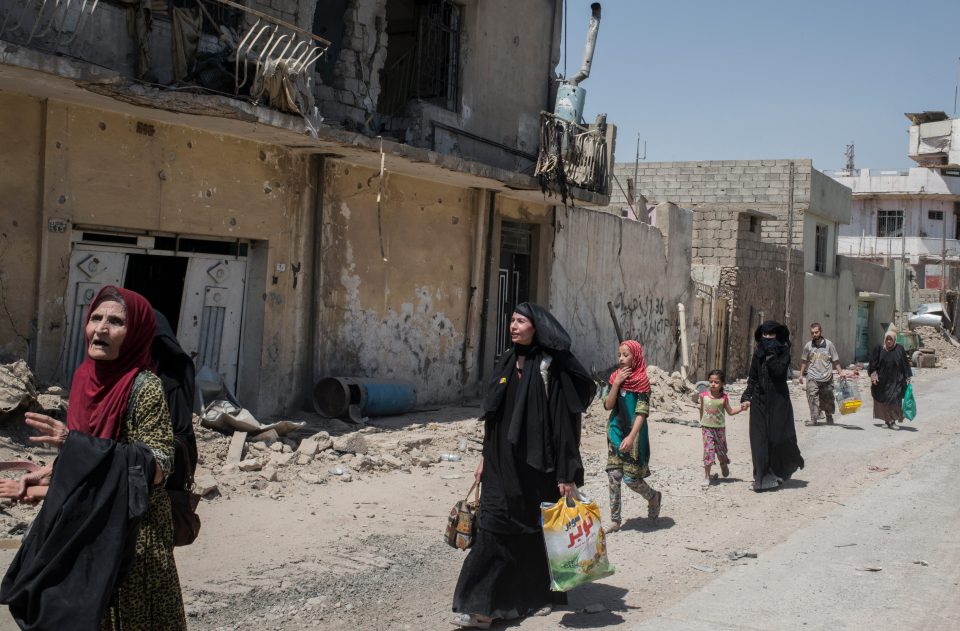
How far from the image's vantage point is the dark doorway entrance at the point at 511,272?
15477mm

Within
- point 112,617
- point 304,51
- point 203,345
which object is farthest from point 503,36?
point 112,617

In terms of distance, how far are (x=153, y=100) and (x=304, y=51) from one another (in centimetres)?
261

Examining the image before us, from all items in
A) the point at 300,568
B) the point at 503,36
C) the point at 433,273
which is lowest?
the point at 300,568

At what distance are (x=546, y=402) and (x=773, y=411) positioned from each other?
15.8 feet

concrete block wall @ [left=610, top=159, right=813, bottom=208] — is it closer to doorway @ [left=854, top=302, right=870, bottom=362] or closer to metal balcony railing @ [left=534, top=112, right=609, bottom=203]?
doorway @ [left=854, top=302, right=870, bottom=362]

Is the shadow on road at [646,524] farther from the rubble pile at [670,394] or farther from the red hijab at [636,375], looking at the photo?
the rubble pile at [670,394]

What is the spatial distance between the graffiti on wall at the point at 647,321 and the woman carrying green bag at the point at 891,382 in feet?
16.0

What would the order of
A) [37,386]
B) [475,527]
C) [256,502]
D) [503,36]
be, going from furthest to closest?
1. [503,36]
2. [37,386]
3. [256,502]
4. [475,527]

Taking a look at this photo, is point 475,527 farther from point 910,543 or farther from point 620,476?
point 910,543

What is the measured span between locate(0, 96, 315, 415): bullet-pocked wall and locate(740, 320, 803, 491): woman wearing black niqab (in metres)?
5.17

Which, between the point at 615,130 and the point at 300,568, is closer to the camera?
the point at 300,568

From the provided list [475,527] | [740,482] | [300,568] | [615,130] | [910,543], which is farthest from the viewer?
[615,130]

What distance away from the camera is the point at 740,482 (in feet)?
31.7

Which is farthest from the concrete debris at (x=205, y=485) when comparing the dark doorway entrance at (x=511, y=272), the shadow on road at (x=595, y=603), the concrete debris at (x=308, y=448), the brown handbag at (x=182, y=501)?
the dark doorway entrance at (x=511, y=272)
